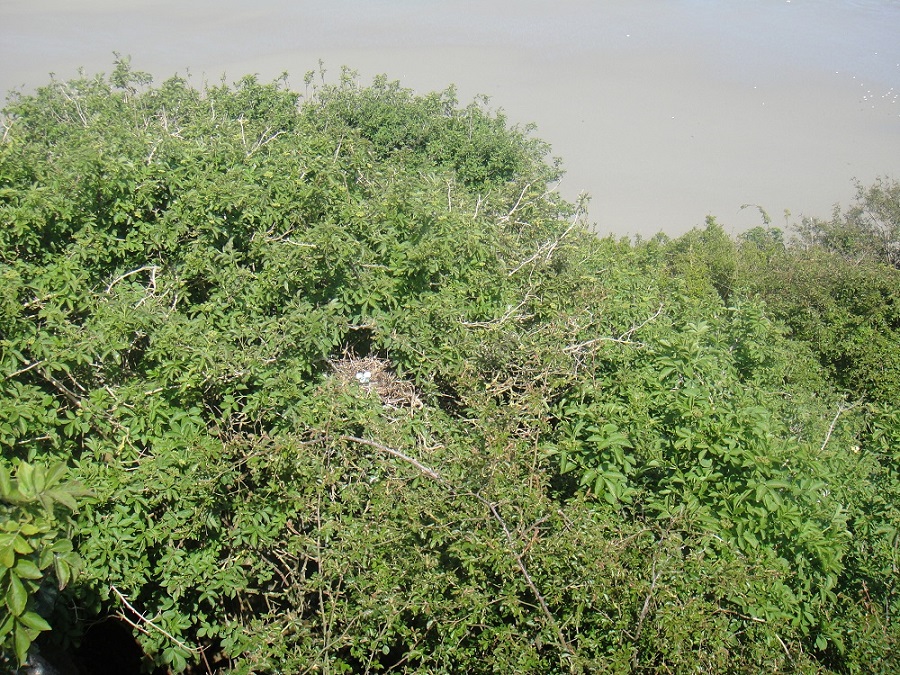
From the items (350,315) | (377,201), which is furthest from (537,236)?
(350,315)

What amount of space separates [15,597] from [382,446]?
6.85 feet

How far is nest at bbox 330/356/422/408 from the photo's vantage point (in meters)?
5.14

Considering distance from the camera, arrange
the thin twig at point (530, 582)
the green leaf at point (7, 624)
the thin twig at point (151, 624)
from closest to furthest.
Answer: the green leaf at point (7, 624), the thin twig at point (530, 582), the thin twig at point (151, 624)

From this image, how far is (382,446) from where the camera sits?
163 inches

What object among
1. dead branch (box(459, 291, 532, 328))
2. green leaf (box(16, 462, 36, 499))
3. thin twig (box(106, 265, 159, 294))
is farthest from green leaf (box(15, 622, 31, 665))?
dead branch (box(459, 291, 532, 328))

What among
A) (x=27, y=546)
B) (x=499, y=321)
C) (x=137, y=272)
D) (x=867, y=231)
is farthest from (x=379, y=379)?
(x=867, y=231)

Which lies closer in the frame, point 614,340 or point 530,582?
point 530,582

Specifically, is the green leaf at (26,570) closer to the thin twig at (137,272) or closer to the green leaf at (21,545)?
the green leaf at (21,545)

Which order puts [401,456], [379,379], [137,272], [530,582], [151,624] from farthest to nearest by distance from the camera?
1. [379,379]
2. [137,272]
3. [151,624]
4. [401,456]
5. [530,582]

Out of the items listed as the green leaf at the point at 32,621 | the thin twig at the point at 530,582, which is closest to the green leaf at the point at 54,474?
the green leaf at the point at 32,621

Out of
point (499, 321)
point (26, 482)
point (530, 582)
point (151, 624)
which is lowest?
point (151, 624)

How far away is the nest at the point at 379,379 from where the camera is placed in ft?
16.9

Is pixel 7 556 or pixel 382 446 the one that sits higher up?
pixel 7 556

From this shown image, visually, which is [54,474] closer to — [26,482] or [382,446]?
[26,482]
